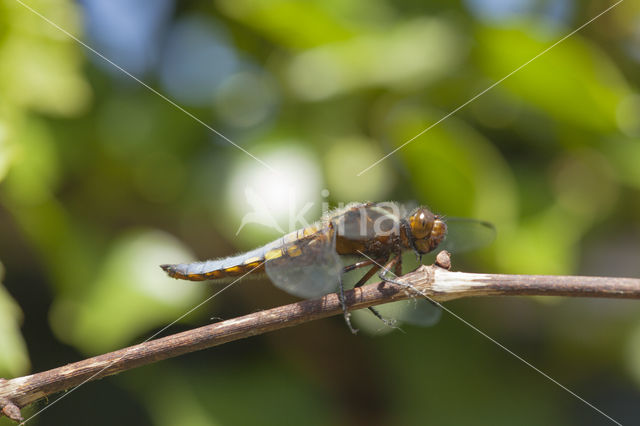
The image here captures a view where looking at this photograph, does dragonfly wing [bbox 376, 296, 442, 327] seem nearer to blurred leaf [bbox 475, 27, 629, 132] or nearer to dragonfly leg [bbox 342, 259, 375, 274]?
dragonfly leg [bbox 342, 259, 375, 274]

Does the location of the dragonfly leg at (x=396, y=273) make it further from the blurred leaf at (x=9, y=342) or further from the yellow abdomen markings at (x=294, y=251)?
the blurred leaf at (x=9, y=342)

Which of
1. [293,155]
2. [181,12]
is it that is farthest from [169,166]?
[181,12]

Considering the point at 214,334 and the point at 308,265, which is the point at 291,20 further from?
the point at 214,334

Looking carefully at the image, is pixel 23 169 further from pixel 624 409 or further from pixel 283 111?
pixel 624 409

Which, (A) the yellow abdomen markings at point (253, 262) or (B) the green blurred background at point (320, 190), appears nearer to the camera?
(A) the yellow abdomen markings at point (253, 262)

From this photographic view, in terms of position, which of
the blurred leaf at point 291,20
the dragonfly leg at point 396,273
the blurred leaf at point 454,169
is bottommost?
the dragonfly leg at point 396,273

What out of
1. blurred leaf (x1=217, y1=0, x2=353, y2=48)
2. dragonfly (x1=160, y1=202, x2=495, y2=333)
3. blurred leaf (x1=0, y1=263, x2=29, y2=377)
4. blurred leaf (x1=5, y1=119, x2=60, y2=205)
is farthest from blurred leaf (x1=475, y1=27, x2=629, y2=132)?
blurred leaf (x1=0, y1=263, x2=29, y2=377)

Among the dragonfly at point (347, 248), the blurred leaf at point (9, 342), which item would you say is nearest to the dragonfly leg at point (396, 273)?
the dragonfly at point (347, 248)

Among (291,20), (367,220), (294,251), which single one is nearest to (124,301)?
(294,251)
